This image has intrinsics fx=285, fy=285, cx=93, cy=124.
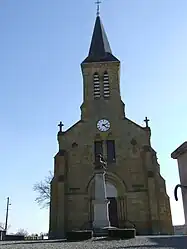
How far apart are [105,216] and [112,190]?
7.50 metres

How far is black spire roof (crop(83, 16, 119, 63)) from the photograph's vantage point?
1134 inches

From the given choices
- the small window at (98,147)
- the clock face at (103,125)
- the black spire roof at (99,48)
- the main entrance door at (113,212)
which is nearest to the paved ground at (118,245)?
the main entrance door at (113,212)

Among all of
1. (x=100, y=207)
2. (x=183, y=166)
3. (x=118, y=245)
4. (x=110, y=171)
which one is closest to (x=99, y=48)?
(x=110, y=171)

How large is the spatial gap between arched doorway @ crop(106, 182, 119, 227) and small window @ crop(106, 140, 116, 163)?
201 centimetres

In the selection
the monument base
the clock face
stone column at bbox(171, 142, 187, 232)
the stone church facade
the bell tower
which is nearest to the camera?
stone column at bbox(171, 142, 187, 232)

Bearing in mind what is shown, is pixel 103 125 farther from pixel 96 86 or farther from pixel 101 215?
pixel 101 215

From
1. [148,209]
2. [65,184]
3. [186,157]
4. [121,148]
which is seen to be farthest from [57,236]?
[186,157]

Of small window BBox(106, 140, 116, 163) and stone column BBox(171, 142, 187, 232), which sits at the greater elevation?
small window BBox(106, 140, 116, 163)

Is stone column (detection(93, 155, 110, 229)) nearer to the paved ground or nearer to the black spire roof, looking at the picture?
the paved ground

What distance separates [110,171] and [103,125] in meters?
4.32

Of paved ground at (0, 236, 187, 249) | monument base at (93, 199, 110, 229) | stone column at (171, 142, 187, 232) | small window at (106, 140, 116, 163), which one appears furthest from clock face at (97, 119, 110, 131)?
stone column at (171, 142, 187, 232)

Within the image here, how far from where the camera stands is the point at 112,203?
22.8 m

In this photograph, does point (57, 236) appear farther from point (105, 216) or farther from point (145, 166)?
point (145, 166)

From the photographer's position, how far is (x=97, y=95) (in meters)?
27.0
